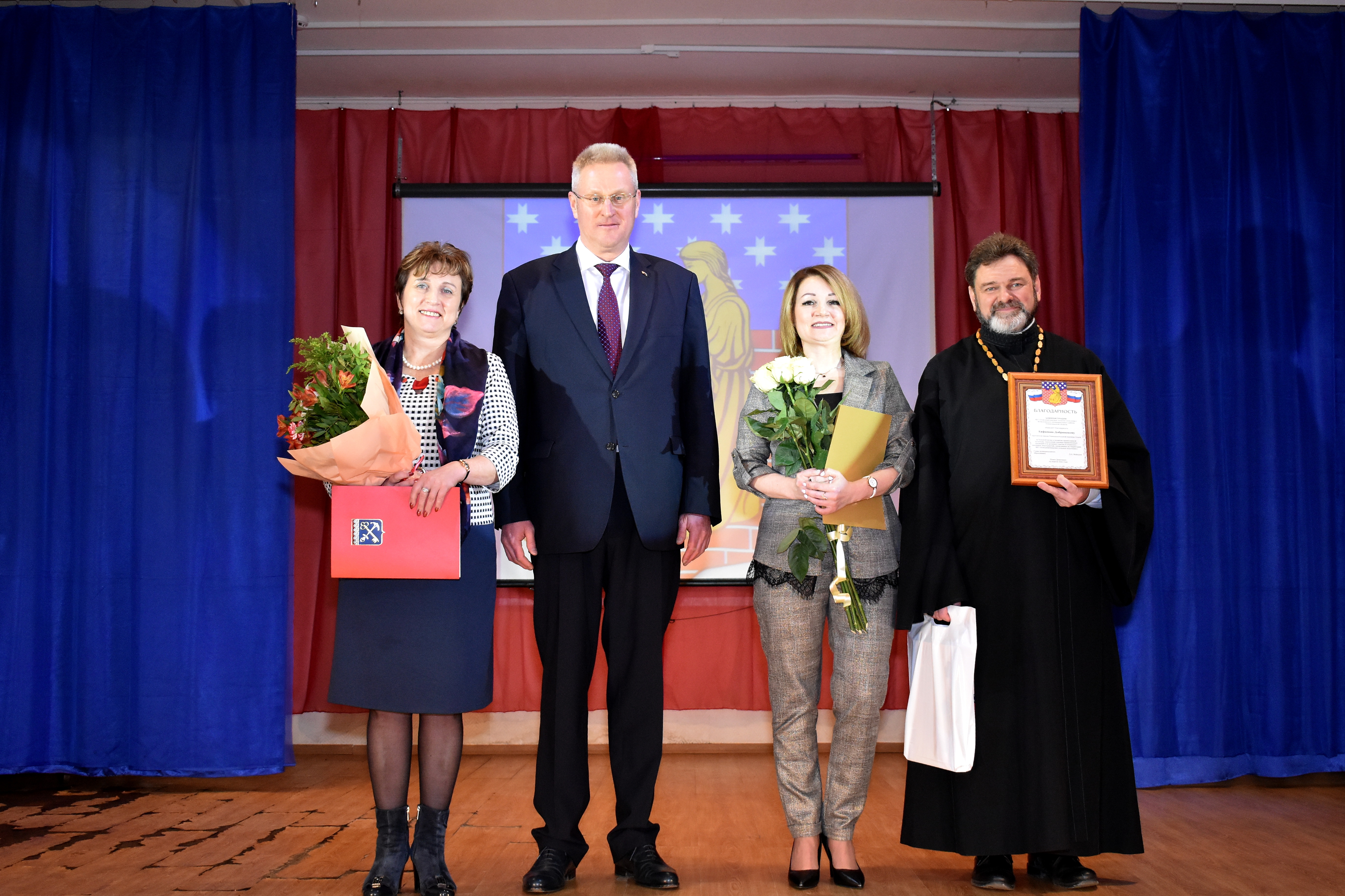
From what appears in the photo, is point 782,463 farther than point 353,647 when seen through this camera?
Yes

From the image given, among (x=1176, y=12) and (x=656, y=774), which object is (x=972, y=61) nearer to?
(x=1176, y=12)

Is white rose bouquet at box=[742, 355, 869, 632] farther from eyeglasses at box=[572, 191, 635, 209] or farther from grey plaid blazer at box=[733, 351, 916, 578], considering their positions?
eyeglasses at box=[572, 191, 635, 209]

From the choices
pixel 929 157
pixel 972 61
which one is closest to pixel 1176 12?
pixel 972 61

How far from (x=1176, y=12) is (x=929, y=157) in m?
1.20

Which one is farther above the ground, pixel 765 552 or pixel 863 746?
pixel 765 552

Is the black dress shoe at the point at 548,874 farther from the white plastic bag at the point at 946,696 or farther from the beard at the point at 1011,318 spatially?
the beard at the point at 1011,318

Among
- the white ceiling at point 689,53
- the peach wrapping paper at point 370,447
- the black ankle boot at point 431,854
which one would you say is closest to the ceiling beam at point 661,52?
the white ceiling at point 689,53

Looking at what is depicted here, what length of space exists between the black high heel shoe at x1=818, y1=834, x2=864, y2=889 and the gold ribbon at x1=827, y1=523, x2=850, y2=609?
63 cm

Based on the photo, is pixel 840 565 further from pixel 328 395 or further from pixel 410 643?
Answer: pixel 328 395

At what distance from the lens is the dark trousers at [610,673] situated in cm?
235

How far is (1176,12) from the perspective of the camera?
12.5 ft

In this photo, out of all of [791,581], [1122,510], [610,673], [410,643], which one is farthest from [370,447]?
[1122,510]

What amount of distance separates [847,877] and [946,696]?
0.53 metres

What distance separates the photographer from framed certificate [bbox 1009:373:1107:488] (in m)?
2.29
